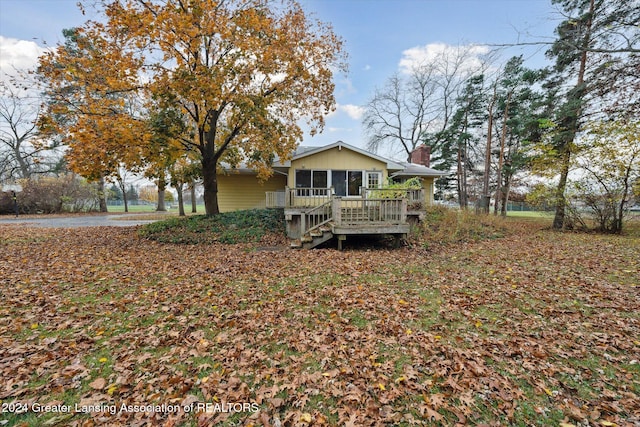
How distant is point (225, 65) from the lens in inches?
374

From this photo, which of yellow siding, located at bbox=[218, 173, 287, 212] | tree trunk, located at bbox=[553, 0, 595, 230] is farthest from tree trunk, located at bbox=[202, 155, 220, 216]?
tree trunk, located at bbox=[553, 0, 595, 230]

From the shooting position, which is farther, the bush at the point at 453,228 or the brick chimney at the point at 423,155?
the brick chimney at the point at 423,155

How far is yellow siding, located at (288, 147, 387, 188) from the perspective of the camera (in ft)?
49.0

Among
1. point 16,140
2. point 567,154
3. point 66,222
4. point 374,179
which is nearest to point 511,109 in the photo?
point 567,154

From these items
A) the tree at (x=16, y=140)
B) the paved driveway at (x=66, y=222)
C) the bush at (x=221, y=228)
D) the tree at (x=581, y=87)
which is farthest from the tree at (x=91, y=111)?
the tree at (x=16, y=140)

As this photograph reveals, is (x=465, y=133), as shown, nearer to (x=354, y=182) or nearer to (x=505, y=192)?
(x=505, y=192)

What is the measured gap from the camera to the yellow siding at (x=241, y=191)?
17.5 metres

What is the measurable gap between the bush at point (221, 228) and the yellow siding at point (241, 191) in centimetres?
434

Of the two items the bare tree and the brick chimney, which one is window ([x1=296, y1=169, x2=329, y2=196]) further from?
the bare tree

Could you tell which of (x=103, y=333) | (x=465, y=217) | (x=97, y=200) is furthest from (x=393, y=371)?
(x=97, y=200)

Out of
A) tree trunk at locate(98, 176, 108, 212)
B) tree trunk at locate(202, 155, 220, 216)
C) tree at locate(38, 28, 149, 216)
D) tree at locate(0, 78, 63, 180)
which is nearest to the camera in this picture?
tree at locate(38, 28, 149, 216)

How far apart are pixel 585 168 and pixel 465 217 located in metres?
4.98

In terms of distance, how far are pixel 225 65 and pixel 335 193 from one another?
824 cm

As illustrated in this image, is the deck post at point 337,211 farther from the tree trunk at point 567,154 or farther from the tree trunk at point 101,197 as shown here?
the tree trunk at point 101,197
